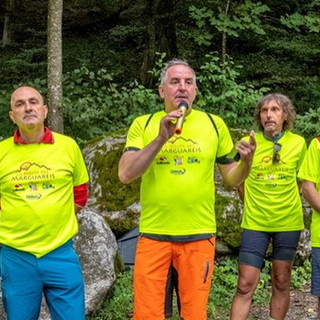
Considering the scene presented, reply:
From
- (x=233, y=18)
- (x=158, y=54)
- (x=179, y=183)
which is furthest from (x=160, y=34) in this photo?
(x=179, y=183)

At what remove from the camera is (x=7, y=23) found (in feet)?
50.0

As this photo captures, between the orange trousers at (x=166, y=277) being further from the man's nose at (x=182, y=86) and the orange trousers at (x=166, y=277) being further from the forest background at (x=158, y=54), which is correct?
the forest background at (x=158, y=54)

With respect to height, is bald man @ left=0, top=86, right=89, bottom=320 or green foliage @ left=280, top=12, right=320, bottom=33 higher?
green foliage @ left=280, top=12, right=320, bottom=33

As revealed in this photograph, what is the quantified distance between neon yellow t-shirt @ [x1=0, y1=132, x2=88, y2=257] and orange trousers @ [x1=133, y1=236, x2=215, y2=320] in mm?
576

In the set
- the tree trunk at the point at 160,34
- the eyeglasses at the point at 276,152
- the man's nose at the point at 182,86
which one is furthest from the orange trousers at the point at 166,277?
the tree trunk at the point at 160,34

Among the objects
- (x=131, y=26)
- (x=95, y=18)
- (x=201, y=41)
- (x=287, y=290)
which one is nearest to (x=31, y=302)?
(x=287, y=290)

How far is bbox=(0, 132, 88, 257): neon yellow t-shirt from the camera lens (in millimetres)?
3570

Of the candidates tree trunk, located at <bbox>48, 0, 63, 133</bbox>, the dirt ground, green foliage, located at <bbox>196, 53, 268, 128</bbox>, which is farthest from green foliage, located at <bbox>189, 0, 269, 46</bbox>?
the dirt ground

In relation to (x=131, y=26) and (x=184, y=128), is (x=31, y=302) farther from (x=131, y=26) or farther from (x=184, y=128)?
(x=131, y=26)

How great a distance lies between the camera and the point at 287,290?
15.1 feet

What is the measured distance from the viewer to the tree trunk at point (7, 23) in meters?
14.7

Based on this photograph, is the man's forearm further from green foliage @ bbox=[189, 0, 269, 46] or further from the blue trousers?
green foliage @ bbox=[189, 0, 269, 46]

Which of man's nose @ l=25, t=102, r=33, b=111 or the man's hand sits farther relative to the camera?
man's nose @ l=25, t=102, r=33, b=111

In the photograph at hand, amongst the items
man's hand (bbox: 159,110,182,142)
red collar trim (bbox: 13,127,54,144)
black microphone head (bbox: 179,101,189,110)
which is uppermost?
black microphone head (bbox: 179,101,189,110)
